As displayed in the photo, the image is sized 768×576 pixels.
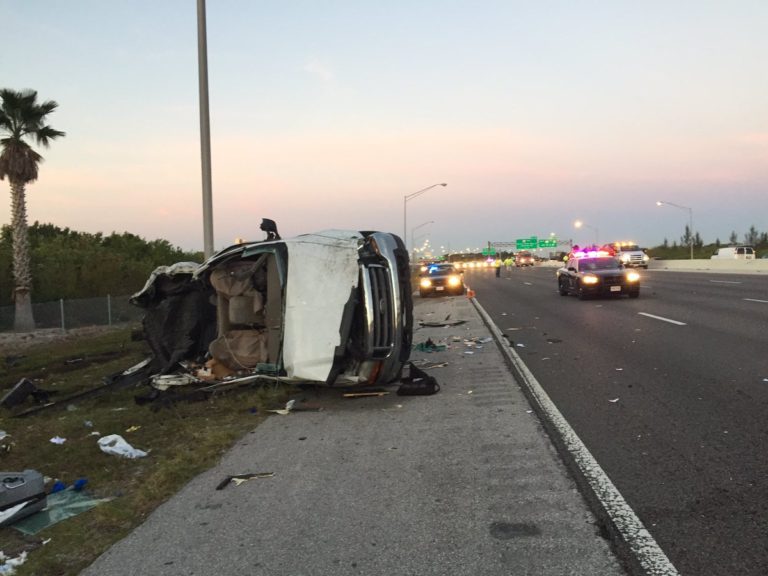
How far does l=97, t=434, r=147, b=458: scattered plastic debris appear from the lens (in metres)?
5.77

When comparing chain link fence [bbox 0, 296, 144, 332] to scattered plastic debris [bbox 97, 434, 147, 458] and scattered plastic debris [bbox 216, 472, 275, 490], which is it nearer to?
scattered plastic debris [bbox 97, 434, 147, 458]

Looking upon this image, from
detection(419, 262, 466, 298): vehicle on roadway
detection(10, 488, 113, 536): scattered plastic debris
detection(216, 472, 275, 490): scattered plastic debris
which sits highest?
detection(419, 262, 466, 298): vehicle on roadway

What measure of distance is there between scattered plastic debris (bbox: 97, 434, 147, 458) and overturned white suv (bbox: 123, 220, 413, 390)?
6.28ft

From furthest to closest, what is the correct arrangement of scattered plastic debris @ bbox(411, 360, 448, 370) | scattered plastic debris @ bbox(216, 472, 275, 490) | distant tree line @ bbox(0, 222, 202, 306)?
distant tree line @ bbox(0, 222, 202, 306)
scattered plastic debris @ bbox(411, 360, 448, 370)
scattered plastic debris @ bbox(216, 472, 275, 490)

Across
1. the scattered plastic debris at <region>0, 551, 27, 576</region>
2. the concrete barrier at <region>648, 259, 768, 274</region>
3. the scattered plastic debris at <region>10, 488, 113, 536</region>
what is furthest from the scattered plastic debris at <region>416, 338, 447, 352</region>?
the concrete barrier at <region>648, 259, 768, 274</region>

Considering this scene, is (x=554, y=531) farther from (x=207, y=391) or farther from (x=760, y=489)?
(x=207, y=391)

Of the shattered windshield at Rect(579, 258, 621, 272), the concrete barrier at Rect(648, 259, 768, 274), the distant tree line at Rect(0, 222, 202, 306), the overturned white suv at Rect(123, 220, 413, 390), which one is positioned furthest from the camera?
the concrete barrier at Rect(648, 259, 768, 274)

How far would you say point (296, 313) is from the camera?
7.21 m

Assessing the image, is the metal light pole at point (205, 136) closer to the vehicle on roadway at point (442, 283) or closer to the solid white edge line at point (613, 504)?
the solid white edge line at point (613, 504)

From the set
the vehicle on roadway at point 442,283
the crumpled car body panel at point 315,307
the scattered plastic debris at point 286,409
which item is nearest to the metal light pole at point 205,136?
the crumpled car body panel at point 315,307

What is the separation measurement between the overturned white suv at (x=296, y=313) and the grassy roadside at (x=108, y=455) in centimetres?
62

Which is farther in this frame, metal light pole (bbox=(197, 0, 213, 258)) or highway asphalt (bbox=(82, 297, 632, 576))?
metal light pole (bbox=(197, 0, 213, 258))

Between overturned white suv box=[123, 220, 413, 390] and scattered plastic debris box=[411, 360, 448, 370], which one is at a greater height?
overturned white suv box=[123, 220, 413, 390]

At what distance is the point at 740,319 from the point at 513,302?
957 centimetres
